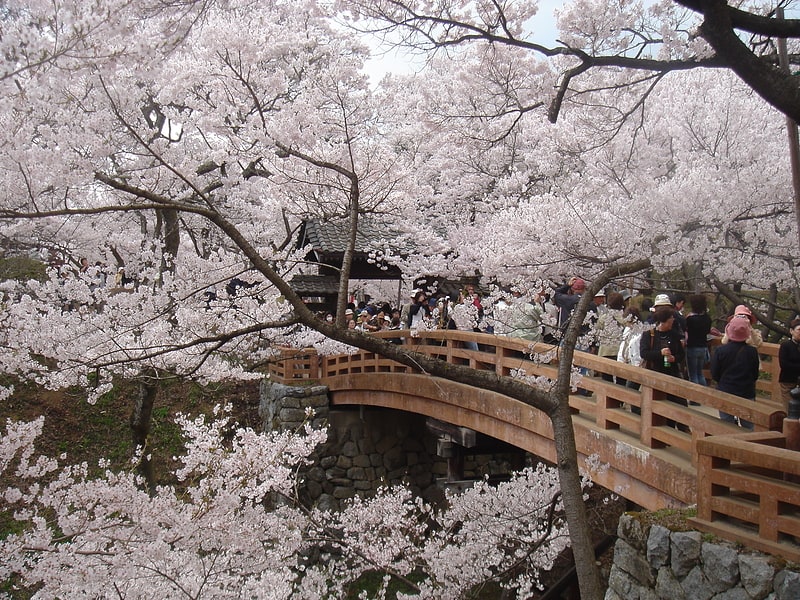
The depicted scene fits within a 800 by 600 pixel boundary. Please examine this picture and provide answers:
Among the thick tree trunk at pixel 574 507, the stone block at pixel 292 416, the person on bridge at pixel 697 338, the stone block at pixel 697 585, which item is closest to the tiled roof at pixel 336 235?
the stone block at pixel 292 416

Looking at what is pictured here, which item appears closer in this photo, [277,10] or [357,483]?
[277,10]

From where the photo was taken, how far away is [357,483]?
12.0 metres

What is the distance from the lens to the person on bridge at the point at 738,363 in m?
4.87

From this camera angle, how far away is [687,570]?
11.8 feet

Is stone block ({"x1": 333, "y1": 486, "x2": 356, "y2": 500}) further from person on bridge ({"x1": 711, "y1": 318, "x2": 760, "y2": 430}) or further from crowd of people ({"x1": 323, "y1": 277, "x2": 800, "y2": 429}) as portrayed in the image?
person on bridge ({"x1": 711, "y1": 318, "x2": 760, "y2": 430})

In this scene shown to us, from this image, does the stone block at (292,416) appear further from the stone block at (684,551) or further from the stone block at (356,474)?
the stone block at (684,551)

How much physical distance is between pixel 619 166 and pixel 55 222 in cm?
1074

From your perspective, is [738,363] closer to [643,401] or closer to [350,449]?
[643,401]

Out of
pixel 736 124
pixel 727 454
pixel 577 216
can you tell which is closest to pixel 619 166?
pixel 736 124

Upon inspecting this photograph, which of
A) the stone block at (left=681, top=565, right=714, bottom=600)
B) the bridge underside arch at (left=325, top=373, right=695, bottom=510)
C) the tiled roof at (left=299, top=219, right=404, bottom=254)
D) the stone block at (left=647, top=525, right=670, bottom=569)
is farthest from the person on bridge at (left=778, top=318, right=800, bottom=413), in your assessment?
the tiled roof at (left=299, top=219, right=404, bottom=254)

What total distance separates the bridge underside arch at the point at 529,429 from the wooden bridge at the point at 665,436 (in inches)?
0.4

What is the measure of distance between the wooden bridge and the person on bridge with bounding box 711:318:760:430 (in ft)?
0.98

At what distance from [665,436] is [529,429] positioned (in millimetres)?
2124

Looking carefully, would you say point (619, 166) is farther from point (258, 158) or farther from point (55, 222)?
point (55, 222)
